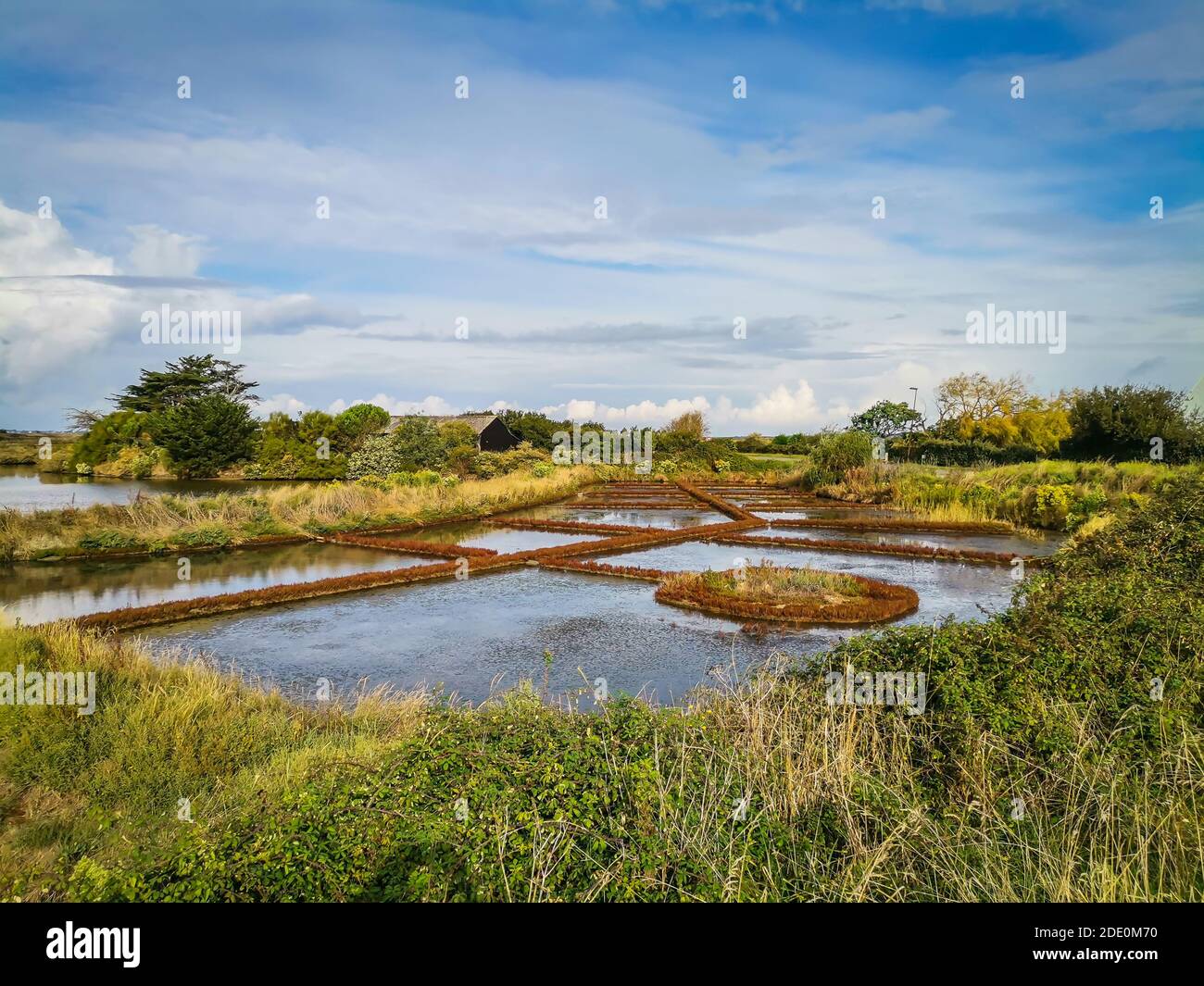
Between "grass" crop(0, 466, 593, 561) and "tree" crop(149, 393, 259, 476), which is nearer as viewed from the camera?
"grass" crop(0, 466, 593, 561)

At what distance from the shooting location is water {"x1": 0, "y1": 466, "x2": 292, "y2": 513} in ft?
77.9

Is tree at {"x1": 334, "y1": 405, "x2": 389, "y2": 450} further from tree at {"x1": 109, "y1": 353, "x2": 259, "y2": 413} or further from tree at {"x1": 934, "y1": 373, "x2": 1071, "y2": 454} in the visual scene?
tree at {"x1": 934, "y1": 373, "x2": 1071, "y2": 454}

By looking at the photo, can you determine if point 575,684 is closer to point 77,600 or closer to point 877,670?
point 877,670

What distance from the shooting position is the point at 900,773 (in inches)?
185

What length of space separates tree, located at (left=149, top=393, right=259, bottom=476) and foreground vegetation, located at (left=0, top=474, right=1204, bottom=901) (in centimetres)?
3678

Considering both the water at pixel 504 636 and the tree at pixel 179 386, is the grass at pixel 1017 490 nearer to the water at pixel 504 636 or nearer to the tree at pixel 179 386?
the water at pixel 504 636

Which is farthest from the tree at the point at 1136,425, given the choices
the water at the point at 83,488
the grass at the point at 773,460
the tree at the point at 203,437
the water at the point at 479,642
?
the tree at the point at 203,437

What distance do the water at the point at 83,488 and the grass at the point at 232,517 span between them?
479cm

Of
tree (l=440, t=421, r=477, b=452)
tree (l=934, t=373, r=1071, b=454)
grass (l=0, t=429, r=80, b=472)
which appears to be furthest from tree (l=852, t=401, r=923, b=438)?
grass (l=0, t=429, r=80, b=472)

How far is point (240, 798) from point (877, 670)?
471cm

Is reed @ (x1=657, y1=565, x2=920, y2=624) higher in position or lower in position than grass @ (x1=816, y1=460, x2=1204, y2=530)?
lower

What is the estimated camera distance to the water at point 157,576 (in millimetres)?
11664

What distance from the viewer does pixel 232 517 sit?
1877 cm
